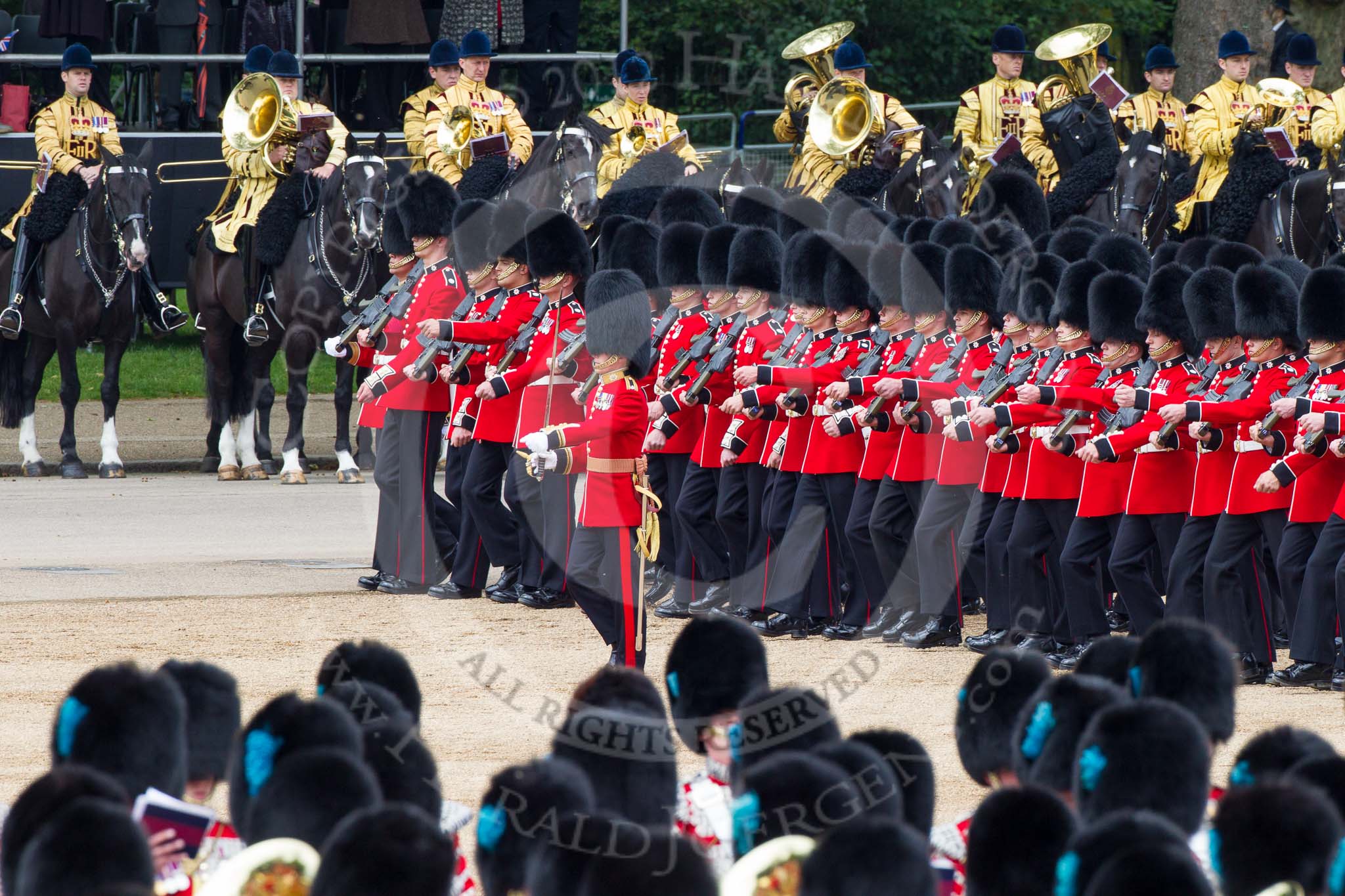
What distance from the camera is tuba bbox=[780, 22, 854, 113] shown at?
44.8ft

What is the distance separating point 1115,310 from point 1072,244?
1949mm

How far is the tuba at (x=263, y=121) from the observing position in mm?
13086

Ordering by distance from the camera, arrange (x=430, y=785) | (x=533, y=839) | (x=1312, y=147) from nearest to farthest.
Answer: (x=533, y=839) < (x=430, y=785) < (x=1312, y=147)

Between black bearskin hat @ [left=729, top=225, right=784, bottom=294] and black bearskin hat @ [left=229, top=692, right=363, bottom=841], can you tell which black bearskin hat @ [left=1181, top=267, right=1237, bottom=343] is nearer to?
black bearskin hat @ [left=729, top=225, right=784, bottom=294]

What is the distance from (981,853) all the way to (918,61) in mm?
19040

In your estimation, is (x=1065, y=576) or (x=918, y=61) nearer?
(x=1065, y=576)

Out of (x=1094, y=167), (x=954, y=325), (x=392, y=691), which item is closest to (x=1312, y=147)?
(x=1094, y=167)

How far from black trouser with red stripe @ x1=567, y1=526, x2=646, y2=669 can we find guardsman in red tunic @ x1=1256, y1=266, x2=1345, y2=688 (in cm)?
197

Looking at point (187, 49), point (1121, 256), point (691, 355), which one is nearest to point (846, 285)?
point (691, 355)

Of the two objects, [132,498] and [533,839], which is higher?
[533,839]

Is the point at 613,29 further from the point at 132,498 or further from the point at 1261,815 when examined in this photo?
the point at 1261,815

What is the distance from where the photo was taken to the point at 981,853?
12.0 ft

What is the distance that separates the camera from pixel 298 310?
12594 mm

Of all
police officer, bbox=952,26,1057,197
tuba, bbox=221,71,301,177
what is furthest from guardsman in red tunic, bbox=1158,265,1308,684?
tuba, bbox=221,71,301,177
